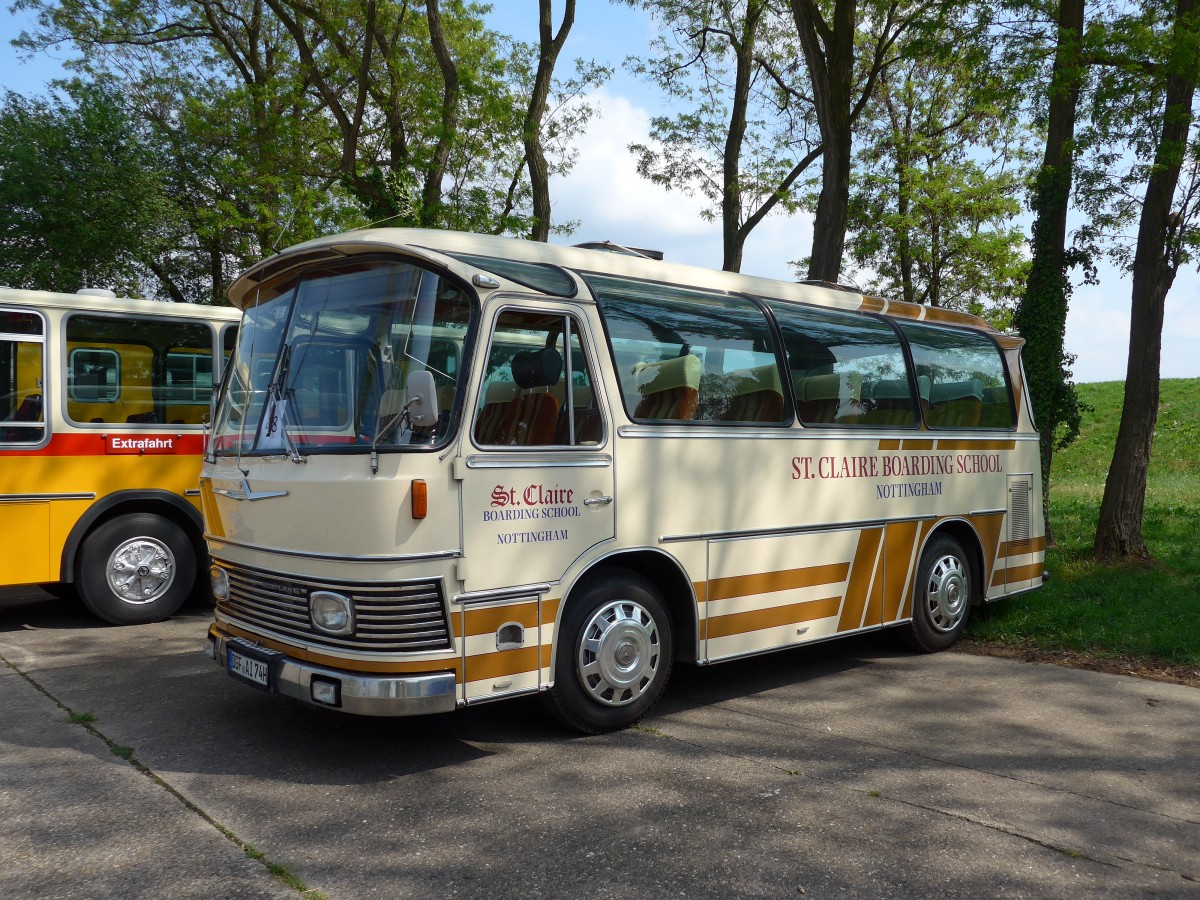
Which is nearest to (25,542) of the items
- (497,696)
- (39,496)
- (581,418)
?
(39,496)

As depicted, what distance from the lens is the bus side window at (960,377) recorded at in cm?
838

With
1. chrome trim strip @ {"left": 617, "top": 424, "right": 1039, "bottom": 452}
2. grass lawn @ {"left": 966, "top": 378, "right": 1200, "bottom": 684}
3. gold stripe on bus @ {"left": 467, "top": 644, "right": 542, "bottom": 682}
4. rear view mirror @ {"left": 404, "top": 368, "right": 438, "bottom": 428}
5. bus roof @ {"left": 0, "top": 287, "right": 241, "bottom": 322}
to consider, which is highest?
bus roof @ {"left": 0, "top": 287, "right": 241, "bottom": 322}

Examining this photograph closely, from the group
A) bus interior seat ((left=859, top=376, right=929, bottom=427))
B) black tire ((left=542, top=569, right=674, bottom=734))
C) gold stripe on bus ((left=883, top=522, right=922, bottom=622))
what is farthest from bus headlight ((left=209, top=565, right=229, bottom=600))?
gold stripe on bus ((left=883, top=522, right=922, bottom=622))

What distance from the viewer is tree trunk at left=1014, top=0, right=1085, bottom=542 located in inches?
444

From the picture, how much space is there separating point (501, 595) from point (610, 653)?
839 millimetres

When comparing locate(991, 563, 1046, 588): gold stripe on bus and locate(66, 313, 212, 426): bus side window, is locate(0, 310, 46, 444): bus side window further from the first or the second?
locate(991, 563, 1046, 588): gold stripe on bus

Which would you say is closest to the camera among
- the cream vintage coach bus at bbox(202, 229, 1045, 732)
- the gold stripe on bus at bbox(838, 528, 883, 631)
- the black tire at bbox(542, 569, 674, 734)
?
the cream vintage coach bus at bbox(202, 229, 1045, 732)

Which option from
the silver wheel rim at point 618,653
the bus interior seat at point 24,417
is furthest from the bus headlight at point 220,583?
the bus interior seat at point 24,417

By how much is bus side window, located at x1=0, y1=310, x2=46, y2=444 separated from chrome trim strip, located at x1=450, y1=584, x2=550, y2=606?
18.3ft

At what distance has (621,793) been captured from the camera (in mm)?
4980

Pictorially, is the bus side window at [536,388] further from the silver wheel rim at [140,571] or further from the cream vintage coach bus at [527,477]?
the silver wheel rim at [140,571]

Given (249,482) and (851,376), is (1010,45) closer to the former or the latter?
(851,376)

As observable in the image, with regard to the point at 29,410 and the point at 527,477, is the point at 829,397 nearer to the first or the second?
the point at 527,477

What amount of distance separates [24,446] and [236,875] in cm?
610
